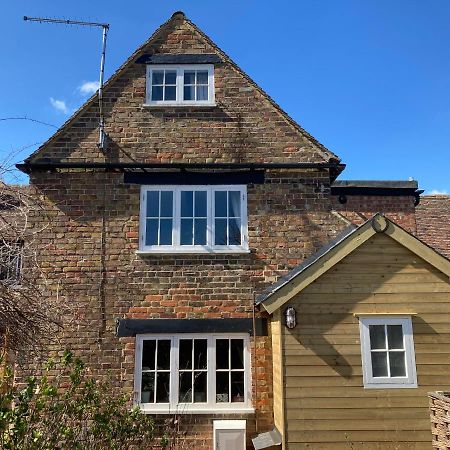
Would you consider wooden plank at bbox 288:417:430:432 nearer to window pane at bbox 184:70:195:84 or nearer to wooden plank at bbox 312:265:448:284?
wooden plank at bbox 312:265:448:284

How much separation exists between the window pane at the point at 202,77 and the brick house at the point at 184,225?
0.12ft

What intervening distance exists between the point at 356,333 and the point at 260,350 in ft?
6.93

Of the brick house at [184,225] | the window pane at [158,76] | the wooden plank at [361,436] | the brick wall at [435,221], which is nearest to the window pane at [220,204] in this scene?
the brick house at [184,225]

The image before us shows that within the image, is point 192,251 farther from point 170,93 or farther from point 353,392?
point 353,392

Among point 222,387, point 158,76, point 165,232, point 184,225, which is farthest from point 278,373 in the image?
point 158,76

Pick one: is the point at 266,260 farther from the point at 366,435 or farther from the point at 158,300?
the point at 366,435

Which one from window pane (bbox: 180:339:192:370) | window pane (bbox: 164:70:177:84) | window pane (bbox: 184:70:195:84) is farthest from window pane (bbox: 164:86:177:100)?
window pane (bbox: 180:339:192:370)

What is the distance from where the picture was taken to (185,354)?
9086mm

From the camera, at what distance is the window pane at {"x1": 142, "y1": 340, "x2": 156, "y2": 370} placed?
905 cm

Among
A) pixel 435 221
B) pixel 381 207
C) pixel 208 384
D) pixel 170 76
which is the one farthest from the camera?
pixel 435 221

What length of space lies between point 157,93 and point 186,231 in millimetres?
3462

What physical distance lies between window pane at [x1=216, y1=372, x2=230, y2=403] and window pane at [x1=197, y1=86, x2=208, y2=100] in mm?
6236

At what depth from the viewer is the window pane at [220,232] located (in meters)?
9.70

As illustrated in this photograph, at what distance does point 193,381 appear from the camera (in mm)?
8969
